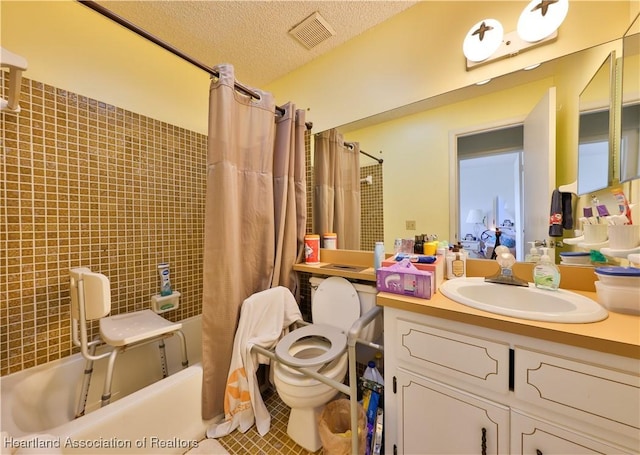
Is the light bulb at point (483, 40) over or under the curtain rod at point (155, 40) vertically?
over

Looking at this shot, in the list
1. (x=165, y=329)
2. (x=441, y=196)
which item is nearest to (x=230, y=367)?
(x=165, y=329)

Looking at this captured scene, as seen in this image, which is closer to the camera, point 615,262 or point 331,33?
point 615,262

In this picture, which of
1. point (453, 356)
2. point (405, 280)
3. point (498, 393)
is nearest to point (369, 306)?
point (405, 280)

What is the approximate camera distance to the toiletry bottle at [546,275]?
2.98ft

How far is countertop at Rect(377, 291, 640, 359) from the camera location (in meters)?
0.57

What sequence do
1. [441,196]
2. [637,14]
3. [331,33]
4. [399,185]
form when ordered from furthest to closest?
[331,33], [399,185], [441,196], [637,14]

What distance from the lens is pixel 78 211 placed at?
1407mm

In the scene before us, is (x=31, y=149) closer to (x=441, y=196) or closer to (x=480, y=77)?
(x=441, y=196)

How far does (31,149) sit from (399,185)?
2058mm

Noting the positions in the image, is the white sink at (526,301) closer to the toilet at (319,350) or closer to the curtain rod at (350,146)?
the toilet at (319,350)

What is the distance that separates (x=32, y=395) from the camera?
3.93ft

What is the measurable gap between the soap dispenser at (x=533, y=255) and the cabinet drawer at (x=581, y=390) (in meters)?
0.56

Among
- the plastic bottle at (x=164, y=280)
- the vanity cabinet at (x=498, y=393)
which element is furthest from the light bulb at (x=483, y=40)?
the plastic bottle at (x=164, y=280)

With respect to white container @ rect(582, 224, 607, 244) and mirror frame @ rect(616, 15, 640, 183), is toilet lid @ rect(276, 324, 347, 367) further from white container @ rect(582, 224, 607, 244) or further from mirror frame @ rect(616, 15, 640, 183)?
mirror frame @ rect(616, 15, 640, 183)
